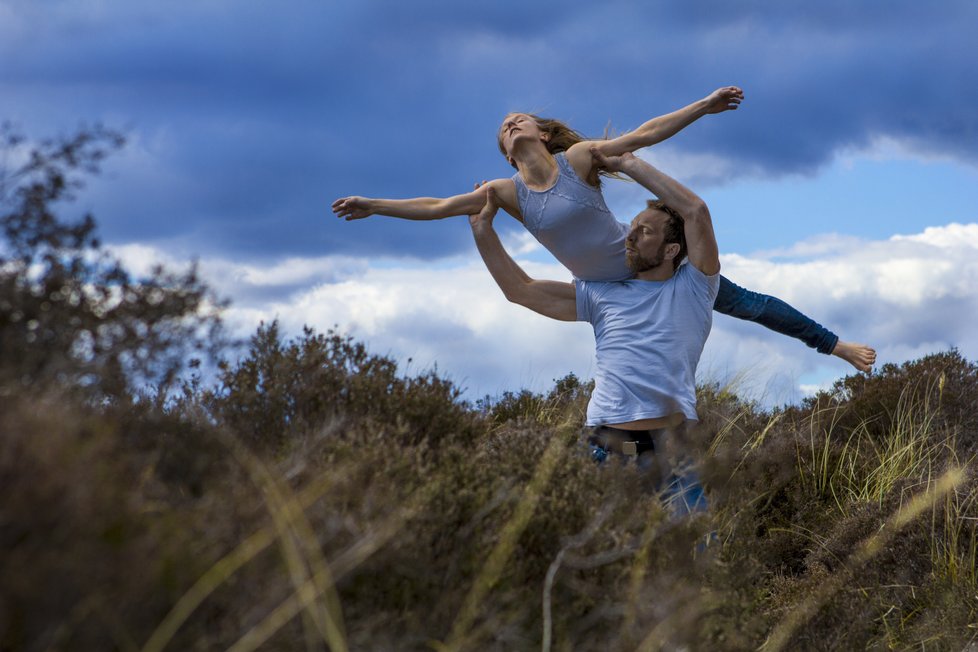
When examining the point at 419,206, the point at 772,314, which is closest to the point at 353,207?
the point at 419,206

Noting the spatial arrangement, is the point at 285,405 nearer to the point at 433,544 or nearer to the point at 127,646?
the point at 433,544

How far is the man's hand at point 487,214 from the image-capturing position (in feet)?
20.1

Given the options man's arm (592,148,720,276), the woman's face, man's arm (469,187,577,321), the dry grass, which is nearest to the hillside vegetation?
the dry grass

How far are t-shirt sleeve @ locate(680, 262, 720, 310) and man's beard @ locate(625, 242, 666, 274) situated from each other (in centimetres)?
16

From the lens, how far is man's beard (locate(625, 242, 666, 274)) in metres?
5.66

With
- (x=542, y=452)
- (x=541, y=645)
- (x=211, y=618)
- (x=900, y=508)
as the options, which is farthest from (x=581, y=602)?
(x=900, y=508)

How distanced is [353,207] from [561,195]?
1.36m

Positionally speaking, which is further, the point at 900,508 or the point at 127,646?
the point at 900,508

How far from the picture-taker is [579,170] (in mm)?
5805

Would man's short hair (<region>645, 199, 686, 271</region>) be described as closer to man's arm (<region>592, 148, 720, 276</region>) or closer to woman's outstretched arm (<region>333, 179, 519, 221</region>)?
man's arm (<region>592, 148, 720, 276</region>)

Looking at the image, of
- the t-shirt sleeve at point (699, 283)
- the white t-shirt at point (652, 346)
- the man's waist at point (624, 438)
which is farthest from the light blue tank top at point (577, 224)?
the man's waist at point (624, 438)

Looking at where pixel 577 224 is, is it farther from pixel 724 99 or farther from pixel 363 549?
pixel 363 549

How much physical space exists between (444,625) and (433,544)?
336 mm

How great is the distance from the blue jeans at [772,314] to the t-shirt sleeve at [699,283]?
1.04 m
